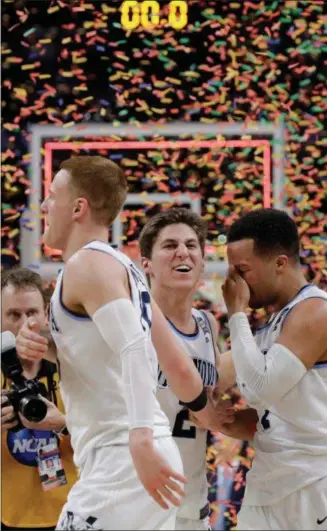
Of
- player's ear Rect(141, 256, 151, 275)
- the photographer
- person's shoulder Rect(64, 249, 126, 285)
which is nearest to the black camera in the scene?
person's shoulder Rect(64, 249, 126, 285)

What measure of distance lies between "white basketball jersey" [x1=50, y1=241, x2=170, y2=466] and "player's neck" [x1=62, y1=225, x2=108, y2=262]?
0.52 feet

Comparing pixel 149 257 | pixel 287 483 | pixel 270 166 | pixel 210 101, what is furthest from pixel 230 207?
pixel 287 483

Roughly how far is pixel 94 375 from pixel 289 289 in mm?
1176

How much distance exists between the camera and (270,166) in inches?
273

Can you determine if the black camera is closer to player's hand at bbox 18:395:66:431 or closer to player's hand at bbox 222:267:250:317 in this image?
player's hand at bbox 18:395:66:431

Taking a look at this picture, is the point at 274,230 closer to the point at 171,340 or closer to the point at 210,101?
the point at 171,340

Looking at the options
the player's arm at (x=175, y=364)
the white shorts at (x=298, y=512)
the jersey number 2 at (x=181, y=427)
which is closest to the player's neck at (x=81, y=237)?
the player's arm at (x=175, y=364)

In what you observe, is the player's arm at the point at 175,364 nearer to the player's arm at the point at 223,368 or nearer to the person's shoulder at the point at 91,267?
the person's shoulder at the point at 91,267

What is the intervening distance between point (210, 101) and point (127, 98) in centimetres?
68

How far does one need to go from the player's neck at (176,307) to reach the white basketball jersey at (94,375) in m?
1.23

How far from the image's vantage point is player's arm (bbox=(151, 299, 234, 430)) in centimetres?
277

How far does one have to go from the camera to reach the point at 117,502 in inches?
92.5

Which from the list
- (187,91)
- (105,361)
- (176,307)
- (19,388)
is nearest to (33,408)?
(19,388)

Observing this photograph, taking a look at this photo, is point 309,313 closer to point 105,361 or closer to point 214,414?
point 214,414
